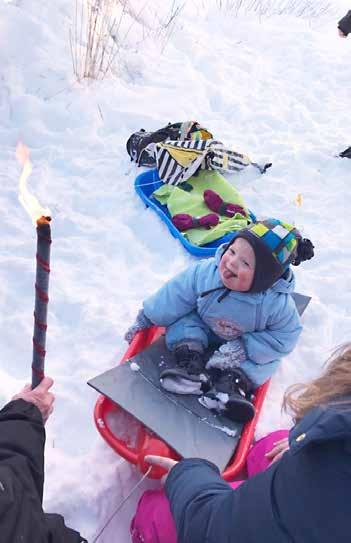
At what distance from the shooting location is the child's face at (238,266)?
2.43 metres

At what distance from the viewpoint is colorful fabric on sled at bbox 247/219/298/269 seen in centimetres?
241

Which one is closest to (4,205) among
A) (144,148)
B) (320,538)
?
(144,148)

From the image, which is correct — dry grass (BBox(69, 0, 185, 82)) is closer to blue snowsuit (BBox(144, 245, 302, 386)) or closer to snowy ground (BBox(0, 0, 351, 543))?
snowy ground (BBox(0, 0, 351, 543))

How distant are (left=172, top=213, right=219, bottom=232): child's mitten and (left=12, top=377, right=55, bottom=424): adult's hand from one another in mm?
2367

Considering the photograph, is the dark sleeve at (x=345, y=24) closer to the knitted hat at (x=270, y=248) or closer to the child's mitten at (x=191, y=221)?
the child's mitten at (x=191, y=221)

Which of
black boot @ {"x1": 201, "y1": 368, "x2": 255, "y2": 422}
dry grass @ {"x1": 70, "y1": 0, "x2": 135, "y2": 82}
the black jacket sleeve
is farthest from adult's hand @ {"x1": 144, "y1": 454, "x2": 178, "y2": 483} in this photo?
dry grass @ {"x1": 70, "y1": 0, "x2": 135, "y2": 82}

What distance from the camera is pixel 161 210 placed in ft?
12.3

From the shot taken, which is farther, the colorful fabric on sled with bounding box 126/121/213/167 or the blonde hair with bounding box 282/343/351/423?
the colorful fabric on sled with bounding box 126/121/213/167

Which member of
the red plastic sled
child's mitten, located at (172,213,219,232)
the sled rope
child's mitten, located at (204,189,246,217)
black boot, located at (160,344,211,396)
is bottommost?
the sled rope

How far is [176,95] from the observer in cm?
521

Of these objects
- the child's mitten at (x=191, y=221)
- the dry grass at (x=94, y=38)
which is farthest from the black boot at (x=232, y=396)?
the dry grass at (x=94, y=38)

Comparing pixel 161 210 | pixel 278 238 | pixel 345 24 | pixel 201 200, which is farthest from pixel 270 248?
pixel 345 24

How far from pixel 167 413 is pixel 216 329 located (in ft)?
1.87

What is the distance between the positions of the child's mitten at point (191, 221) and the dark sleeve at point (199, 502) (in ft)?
7.22
